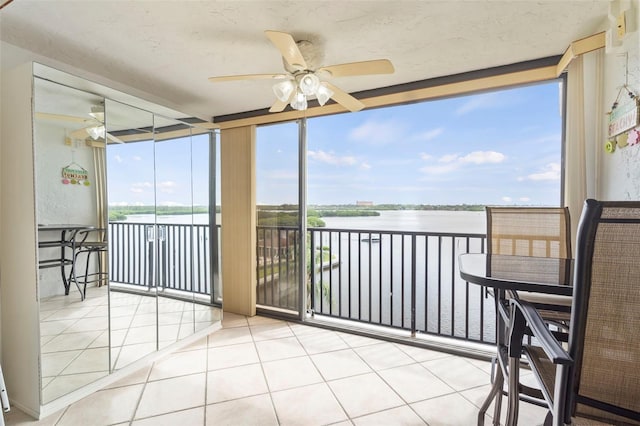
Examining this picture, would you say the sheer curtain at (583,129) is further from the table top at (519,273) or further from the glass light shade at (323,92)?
the glass light shade at (323,92)

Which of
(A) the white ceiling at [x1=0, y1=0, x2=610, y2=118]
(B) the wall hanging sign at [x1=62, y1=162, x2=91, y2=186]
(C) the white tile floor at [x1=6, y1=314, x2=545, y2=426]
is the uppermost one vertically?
(A) the white ceiling at [x1=0, y1=0, x2=610, y2=118]

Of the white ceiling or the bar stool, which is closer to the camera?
the white ceiling

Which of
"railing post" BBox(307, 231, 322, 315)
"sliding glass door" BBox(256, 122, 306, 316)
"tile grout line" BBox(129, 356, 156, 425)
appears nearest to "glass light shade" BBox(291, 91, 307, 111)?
"sliding glass door" BBox(256, 122, 306, 316)

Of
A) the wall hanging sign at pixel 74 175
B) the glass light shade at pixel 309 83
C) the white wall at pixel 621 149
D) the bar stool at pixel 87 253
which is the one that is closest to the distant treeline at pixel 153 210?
the bar stool at pixel 87 253

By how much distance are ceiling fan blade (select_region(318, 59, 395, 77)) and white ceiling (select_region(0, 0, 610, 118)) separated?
0.87 feet

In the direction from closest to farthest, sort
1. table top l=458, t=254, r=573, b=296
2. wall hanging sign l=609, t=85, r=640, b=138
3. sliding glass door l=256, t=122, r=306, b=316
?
table top l=458, t=254, r=573, b=296, wall hanging sign l=609, t=85, r=640, b=138, sliding glass door l=256, t=122, r=306, b=316

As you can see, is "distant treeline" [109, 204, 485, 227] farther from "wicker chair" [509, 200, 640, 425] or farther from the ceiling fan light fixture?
"wicker chair" [509, 200, 640, 425]

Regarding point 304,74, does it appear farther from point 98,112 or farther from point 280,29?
point 98,112

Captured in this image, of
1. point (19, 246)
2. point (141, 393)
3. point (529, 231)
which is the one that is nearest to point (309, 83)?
point (529, 231)

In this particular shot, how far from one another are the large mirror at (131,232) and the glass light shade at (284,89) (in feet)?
4.06

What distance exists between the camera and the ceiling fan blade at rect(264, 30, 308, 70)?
1.37m

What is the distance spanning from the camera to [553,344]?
2.75ft

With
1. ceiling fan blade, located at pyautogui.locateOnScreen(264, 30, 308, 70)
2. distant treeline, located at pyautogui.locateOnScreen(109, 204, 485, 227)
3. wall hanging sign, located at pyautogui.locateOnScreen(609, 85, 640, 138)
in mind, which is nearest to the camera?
ceiling fan blade, located at pyautogui.locateOnScreen(264, 30, 308, 70)

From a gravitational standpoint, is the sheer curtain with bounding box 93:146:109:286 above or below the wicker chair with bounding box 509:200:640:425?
above
